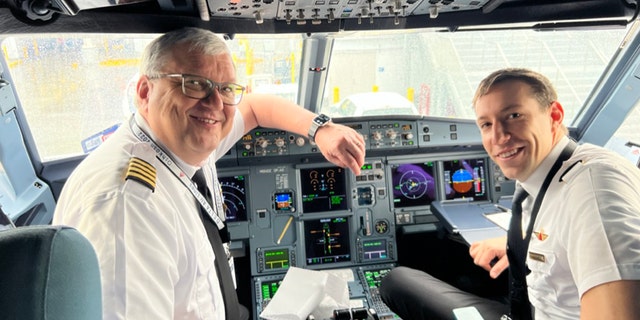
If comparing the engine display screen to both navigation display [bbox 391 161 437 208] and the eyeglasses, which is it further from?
the eyeglasses

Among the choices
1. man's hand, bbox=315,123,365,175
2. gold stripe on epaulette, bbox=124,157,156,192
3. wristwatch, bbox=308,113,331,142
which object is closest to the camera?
gold stripe on epaulette, bbox=124,157,156,192

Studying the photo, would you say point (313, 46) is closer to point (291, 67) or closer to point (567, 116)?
point (291, 67)

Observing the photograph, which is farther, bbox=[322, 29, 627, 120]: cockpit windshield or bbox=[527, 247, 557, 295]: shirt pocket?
bbox=[322, 29, 627, 120]: cockpit windshield

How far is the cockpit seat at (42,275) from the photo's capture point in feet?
2.11

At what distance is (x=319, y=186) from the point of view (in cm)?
365

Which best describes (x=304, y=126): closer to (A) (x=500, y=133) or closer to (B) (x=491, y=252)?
(A) (x=500, y=133)

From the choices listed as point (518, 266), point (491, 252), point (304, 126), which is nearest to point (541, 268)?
point (518, 266)

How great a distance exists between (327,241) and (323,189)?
400mm

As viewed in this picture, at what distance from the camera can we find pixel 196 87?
1497 millimetres

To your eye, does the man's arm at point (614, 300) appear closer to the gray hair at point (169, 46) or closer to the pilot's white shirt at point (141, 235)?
the pilot's white shirt at point (141, 235)

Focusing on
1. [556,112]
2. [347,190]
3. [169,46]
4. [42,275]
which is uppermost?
[169,46]

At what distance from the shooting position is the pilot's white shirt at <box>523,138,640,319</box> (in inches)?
50.1

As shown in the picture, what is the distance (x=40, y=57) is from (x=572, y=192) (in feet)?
9.30

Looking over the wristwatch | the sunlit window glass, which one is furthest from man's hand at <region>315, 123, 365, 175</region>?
the sunlit window glass
